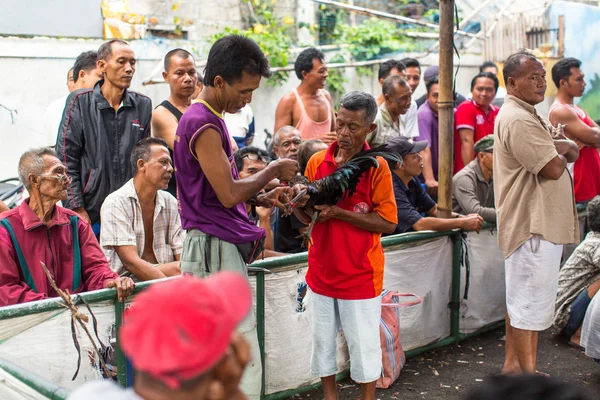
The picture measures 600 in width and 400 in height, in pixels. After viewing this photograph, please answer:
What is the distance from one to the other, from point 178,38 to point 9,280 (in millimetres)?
7432

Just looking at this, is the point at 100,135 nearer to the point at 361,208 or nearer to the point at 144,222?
the point at 144,222

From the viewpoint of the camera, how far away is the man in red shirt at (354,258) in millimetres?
4102

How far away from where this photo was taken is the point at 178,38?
35.3 ft

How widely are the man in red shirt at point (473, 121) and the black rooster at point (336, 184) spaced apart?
Answer: 3318 mm

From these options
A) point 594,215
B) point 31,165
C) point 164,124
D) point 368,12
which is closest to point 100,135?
point 164,124

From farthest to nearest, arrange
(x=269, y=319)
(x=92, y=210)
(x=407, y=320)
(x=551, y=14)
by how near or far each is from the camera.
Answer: (x=551, y=14) < (x=407, y=320) < (x=92, y=210) < (x=269, y=319)

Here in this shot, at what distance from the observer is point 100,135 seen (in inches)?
197

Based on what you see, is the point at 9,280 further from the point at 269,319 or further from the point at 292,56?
the point at 292,56

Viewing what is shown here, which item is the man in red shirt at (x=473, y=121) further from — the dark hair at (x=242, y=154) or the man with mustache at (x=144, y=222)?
the man with mustache at (x=144, y=222)

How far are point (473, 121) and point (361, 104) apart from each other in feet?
11.4

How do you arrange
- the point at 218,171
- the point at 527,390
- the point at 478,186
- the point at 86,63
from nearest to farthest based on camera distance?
the point at 527,390 < the point at 218,171 < the point at 86,63 < the point at 478,186

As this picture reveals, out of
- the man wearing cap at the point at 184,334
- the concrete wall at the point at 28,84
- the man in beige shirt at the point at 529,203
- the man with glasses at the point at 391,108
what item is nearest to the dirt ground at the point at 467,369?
the man in beige shirt at the point at 529,203

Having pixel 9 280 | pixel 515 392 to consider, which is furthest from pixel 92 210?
pixel 515 392

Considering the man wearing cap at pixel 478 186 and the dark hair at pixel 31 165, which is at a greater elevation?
the dark hair at pixel 31 165
